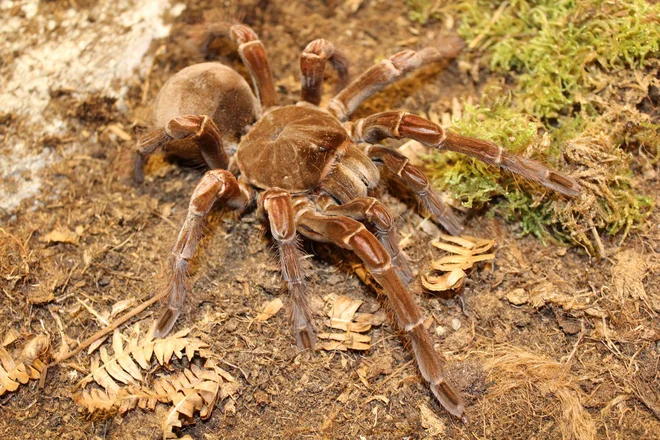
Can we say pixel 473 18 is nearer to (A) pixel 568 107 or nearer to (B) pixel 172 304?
(A) pixel 568 107

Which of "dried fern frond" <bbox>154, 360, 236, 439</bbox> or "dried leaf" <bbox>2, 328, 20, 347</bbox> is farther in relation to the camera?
"dried leaf" <bbox>2, 328, 20, 347</bbox>

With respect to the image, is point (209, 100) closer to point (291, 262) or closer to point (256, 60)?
point (256, 60)

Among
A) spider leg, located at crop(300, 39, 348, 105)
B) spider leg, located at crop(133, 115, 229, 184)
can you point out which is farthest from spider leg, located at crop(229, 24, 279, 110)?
spider leg, located at crop(133, 115, 229, 184)

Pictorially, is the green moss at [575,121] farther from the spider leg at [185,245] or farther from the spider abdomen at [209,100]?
the spider leg at [185,245]

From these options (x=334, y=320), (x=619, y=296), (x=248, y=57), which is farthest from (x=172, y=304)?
(x=619, y=296)

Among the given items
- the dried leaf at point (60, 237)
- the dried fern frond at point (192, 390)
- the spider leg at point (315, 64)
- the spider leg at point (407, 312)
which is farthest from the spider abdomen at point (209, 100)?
the dried fern frond at point (192, 390)

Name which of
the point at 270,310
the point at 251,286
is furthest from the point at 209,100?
the point at 270,310

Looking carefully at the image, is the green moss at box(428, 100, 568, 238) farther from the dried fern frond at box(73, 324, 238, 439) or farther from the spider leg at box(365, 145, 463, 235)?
the dried fern frond at box(73, 324, 238, 439)
